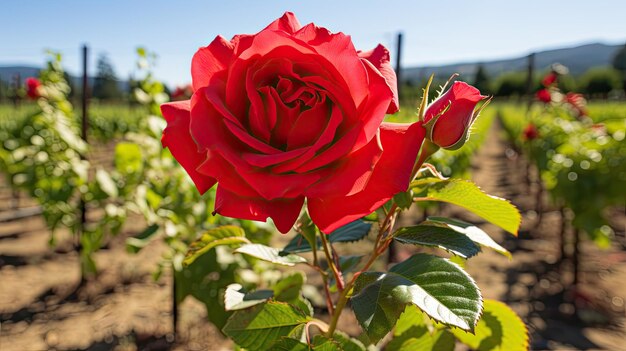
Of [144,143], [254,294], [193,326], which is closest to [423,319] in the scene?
[254,294]

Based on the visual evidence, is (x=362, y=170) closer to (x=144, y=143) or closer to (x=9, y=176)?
(x=144, y=143)

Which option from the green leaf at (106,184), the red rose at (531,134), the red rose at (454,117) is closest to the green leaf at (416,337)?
the red rose at (454,117)

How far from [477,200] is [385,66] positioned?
0.27 m

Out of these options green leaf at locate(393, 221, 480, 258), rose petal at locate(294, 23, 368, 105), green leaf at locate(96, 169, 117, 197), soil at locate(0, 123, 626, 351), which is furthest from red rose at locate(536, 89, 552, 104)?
rose petal at locate(294, 23, 368, 105)

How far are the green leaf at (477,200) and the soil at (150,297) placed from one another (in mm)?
2307

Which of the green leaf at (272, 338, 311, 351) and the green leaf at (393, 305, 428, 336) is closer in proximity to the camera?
the green leaf at (272, 338, 311, 351)

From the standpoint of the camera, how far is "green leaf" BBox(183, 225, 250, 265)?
0.81m

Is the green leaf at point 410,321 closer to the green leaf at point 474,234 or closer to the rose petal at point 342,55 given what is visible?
the green leaf at point 474,234

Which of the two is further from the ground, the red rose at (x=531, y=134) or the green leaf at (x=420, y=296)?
the red rose at (x=531, y=134)

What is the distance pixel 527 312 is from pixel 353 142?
3454 millimetres

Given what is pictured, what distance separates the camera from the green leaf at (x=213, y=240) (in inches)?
32.1

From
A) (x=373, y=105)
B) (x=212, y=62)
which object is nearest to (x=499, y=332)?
(x=373, y=105)

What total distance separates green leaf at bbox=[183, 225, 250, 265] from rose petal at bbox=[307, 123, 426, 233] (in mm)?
363

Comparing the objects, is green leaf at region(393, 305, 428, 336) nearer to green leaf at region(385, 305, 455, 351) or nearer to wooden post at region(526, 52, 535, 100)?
green leaf at region(385, 305, 455, 351)
